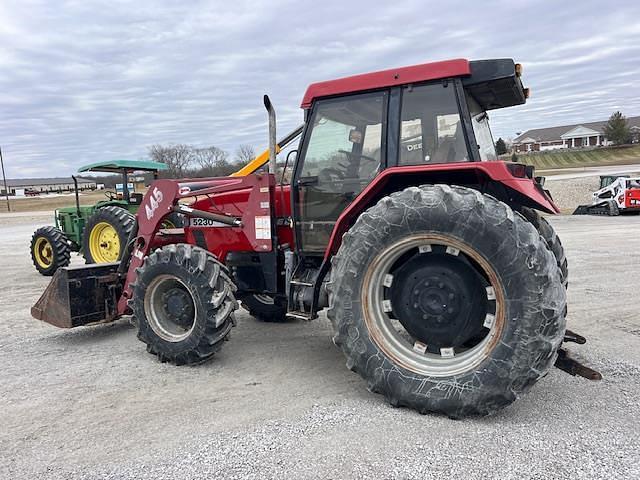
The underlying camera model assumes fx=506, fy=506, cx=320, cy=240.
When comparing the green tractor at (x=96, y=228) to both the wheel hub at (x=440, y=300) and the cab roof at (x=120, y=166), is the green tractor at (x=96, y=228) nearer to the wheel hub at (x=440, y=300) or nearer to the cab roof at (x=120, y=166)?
the cab roof at (x=120, y=166)

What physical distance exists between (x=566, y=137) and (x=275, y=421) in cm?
11107

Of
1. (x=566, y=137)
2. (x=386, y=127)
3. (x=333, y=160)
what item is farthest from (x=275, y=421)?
(x=566, y=137)

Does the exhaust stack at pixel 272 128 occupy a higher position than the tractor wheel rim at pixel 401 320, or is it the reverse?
the exhaust stack at pixel 272 128

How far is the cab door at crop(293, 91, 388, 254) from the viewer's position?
3959 millimetres

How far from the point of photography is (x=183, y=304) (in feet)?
14.7

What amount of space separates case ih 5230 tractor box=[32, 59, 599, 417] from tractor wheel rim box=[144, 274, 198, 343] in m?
0.01

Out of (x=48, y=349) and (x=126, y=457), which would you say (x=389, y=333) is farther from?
(x=48, y=349)

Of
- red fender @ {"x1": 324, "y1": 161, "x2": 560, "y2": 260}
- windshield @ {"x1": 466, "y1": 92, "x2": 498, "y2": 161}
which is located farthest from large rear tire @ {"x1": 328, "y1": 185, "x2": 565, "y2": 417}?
windshield @ {"x1": 466, "y1": 92, "x2": 498, "y2": 161}

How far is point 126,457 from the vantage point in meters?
2.95

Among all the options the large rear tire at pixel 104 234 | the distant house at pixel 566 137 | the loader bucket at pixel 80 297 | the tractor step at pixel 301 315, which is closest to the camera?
the tractor step at pixel 301 315

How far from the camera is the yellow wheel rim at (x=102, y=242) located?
32.4 ft

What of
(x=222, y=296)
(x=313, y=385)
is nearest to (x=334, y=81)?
(x=222, y=296)

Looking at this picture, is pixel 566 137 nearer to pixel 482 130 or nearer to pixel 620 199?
pixel 620 199

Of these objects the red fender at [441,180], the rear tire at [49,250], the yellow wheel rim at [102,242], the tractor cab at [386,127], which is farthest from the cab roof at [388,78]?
the rear tire at [49,250]
